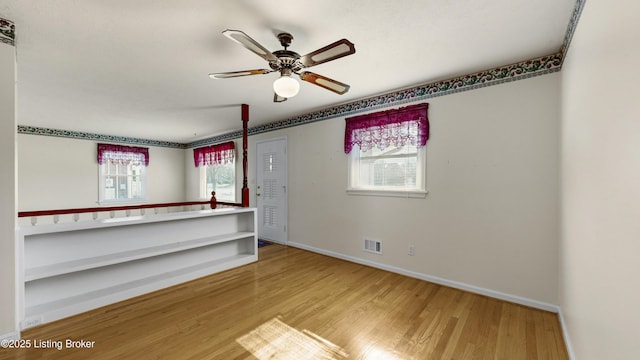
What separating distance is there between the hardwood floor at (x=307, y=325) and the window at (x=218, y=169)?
10.9ft

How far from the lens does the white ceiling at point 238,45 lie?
1.68 m

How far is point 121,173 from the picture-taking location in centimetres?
615

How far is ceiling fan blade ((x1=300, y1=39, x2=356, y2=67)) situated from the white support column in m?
2.17

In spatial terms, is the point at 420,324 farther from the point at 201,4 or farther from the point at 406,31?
the point at 201,4

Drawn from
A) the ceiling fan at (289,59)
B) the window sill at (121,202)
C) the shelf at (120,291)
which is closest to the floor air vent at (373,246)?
the shelf at (120,291)

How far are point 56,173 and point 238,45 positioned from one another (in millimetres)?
5763

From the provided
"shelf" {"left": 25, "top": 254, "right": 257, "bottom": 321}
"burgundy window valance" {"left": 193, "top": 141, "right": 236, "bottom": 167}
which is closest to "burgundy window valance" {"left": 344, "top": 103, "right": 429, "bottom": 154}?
"shelf" {"left": 25, "top": 254, "right": 257, "bottom": 321}

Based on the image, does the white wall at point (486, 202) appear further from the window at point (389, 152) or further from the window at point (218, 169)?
the window at point (218, 169)

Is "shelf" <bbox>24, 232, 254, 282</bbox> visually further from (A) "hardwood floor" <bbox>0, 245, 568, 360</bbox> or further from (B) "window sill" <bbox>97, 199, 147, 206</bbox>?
(B) "window sill" <bbox>97, 199, 147, 206</bbox>

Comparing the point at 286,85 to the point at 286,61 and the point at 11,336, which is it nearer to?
the point at 286,61

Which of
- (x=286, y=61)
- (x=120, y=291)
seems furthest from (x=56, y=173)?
(x=286, y=61)

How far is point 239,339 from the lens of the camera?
191 cm

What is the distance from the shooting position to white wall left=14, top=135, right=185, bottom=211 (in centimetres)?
488

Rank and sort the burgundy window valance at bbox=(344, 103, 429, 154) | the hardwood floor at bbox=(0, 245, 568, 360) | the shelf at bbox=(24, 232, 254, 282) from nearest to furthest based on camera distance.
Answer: the hardwood floor at bbox=(0, 245, 568, 360) → the shelf at bbox=(24, 232, 254, 282) → the burgundy window valance at bbox=(344, 103, 429, 154)
